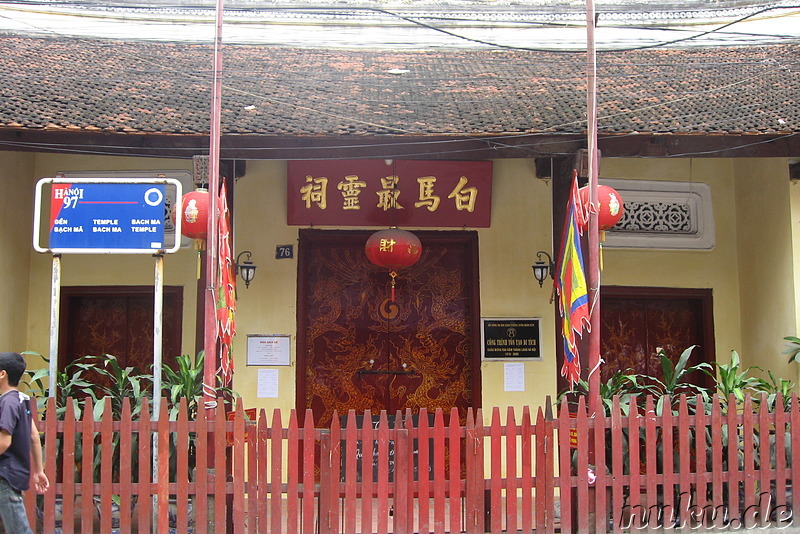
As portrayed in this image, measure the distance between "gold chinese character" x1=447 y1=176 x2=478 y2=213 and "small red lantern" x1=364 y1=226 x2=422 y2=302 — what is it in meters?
0.91

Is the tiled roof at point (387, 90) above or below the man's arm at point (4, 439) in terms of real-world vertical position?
above

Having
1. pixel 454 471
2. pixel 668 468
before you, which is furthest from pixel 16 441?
pixel 668 468

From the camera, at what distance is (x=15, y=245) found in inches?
317

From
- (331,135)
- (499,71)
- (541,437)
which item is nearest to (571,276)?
(541,437)

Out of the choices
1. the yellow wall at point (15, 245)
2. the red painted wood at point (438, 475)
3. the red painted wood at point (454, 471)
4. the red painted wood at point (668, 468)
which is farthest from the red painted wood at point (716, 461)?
the yellow wall at point (15, 245)

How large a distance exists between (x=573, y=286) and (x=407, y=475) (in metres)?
2.07

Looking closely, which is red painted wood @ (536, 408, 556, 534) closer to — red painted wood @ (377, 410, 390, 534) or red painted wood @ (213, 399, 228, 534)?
red painted wood @ (377, 410, 390, 534)

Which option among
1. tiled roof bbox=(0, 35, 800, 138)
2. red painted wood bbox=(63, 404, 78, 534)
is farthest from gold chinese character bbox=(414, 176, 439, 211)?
red painted wood bbox=(63, 404, 78, 534)

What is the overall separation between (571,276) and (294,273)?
336cm

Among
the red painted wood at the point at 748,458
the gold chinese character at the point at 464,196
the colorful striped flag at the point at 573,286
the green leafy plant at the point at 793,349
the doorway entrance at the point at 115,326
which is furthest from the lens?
the doorway entrance at the point at 115,326

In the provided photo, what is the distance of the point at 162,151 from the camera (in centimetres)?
701

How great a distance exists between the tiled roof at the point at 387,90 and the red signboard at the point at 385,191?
746 mm

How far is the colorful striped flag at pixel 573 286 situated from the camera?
6.02 m

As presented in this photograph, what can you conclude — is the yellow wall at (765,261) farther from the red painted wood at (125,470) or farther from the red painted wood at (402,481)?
the red painted wood at (125,470)
